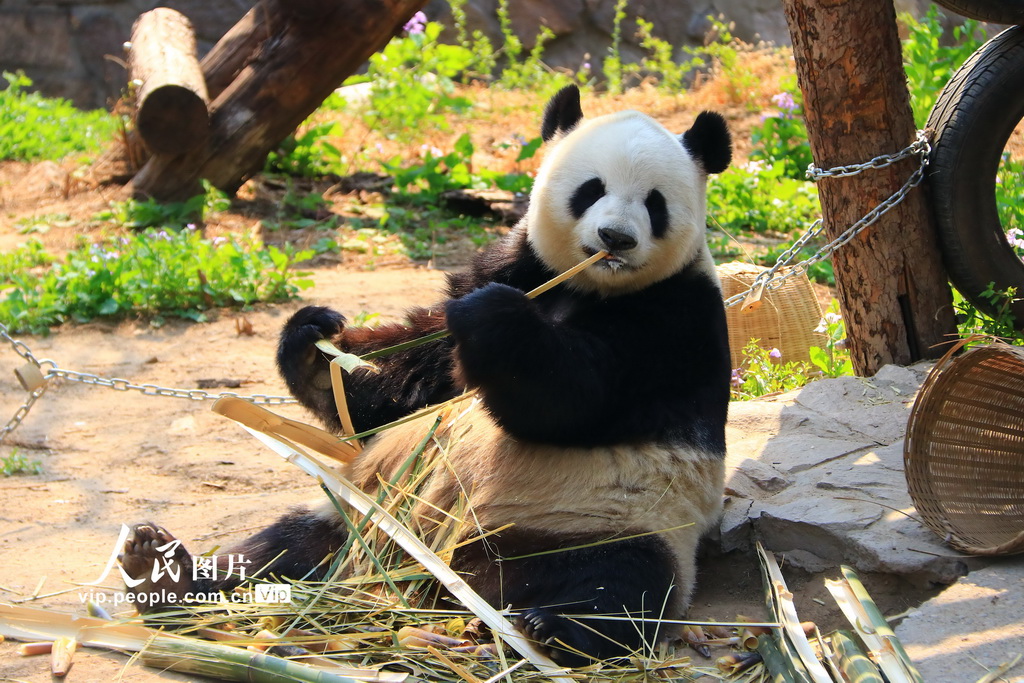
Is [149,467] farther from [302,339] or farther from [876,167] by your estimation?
[876,167]

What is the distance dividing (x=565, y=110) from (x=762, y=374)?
7.86 feet

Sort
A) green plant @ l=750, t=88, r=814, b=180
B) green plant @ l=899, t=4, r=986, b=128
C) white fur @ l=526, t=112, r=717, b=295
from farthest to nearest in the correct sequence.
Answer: green plant @ l=750, t=88, r=814, b=180 < green plant @ l=899, t=4, r=986, b=128 < white fur @ l=526, t=112, r=717, b=295

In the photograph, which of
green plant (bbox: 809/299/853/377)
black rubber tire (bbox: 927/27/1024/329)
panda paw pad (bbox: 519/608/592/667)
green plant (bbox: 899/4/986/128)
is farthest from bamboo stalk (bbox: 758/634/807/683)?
green plant (bbox: 899/4/986/128)

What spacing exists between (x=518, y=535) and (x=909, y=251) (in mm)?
2663

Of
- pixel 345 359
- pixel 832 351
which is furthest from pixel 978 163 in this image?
pixel 345 359

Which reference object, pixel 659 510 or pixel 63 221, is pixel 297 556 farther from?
pixel 63 221

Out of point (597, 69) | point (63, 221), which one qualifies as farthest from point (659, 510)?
point (597, 69)

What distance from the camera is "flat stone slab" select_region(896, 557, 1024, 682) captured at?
276 cm

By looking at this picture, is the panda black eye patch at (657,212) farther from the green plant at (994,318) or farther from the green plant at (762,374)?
the green plant at (762,374)

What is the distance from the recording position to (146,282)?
7027 millimetres

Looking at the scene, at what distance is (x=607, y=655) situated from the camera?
3.00 m

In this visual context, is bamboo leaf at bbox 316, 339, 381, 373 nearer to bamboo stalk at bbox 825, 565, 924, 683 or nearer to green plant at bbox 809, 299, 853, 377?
bamboo stalk at bbox 825, 565, 924, 683

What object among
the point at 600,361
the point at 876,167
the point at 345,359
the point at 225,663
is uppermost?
the point at 876,167

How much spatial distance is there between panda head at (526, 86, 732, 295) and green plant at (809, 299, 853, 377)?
85.6 inches
